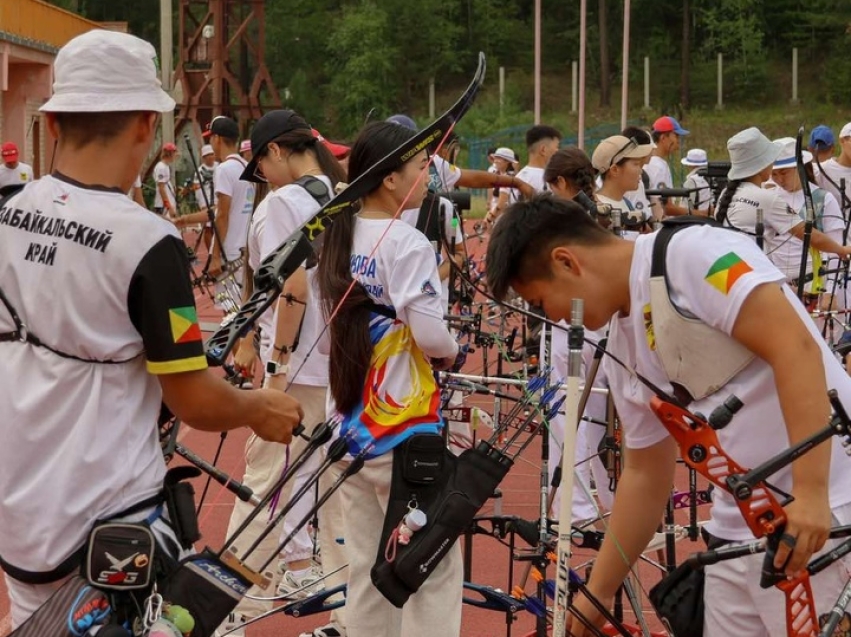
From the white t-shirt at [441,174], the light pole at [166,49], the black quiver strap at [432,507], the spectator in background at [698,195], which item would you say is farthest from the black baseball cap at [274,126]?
the light pole at [166,49]

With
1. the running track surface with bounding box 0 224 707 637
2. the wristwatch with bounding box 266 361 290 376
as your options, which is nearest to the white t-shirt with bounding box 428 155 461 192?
the running track surface with bounding box 0 224 707 637

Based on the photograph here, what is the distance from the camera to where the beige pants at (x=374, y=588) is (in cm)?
498

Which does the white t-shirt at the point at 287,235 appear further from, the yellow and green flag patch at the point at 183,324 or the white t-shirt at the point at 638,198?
the white t-shirt at the point at 638,198

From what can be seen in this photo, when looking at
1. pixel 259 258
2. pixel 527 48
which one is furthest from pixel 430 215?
pixel 527 48

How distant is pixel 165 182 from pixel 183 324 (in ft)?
62.5

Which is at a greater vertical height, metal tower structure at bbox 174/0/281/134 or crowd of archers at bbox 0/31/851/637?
crowd of archers at bbox 0/31/851/637

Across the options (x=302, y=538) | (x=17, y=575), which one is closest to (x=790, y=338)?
(x=17, y=575)

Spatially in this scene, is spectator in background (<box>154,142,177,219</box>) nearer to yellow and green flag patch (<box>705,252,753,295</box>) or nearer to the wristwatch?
Result: the wristwatch

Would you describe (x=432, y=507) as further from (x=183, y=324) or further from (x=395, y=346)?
(x=183, y=324)

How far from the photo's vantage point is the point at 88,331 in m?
3.34

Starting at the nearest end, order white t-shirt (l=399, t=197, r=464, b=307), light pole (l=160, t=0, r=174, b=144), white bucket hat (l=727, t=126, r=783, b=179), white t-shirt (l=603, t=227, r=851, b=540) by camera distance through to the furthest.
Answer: white t-shirt (l=603, t=227, r=851, b=540) → white t-shirt (l=399, t=197, r=464, b=307) → white bucket hat (l=727, t=126, r=783, b=179) → light pole (l=160, t=0, r=174, b=144)

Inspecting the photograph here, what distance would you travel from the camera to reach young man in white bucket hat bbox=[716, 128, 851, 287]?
920 cm

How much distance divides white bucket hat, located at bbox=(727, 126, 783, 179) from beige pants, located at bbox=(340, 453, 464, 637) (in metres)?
4.78

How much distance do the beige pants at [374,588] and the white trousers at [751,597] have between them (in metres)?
1.34
